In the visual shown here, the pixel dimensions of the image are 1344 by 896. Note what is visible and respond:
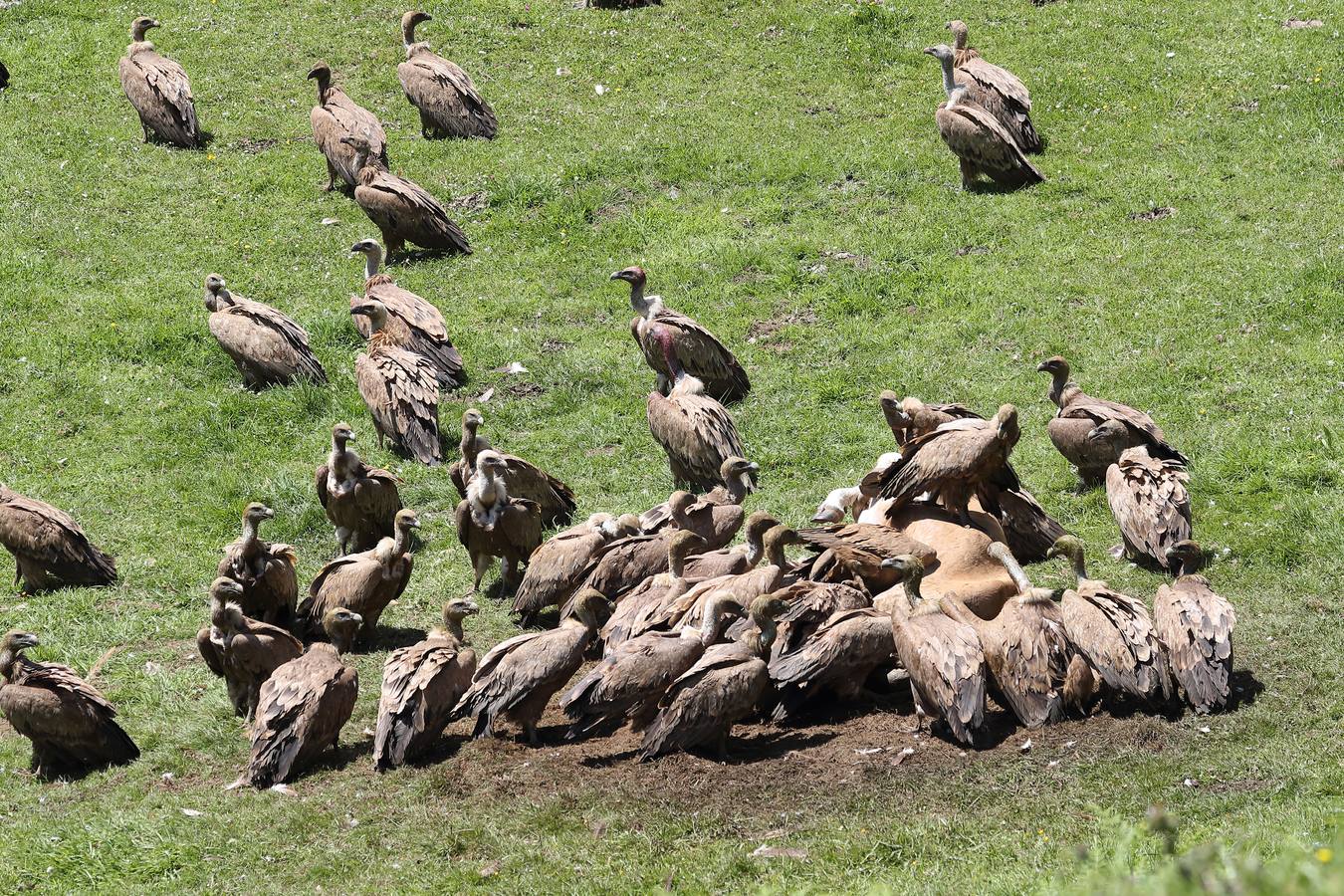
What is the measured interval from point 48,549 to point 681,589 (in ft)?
18.5

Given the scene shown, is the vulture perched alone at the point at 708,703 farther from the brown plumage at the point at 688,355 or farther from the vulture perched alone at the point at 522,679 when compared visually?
the brown plumage at the point at 688,355

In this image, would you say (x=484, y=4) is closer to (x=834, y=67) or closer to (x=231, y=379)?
(x=834, y=67)

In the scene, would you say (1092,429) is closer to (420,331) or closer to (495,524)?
(495,524)

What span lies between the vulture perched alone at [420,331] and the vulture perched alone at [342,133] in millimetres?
3248

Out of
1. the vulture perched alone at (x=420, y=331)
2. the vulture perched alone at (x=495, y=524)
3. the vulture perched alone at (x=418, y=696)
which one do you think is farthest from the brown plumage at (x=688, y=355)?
the vulture perched alone at (x=418, y=696)

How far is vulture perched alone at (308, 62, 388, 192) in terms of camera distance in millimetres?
18922

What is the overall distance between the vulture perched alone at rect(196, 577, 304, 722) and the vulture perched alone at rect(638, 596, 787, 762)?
2.72 m

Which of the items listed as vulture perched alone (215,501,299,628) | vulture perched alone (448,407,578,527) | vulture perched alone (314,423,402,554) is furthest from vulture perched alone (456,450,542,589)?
vulture perched alone (215,501,299,628)

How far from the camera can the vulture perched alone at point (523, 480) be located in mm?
12359

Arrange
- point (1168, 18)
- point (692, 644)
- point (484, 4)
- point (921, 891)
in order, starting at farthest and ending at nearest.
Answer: point (484, 4) < point (1168, 18) < point (692, 644) < point (921, 891)

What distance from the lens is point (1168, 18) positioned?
21.2 m

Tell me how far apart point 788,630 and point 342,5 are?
1815 centimetres

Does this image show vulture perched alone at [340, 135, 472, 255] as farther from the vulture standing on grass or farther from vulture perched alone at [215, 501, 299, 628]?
the vulture standing on grass

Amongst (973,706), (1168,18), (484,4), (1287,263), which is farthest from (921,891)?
(484,4)
